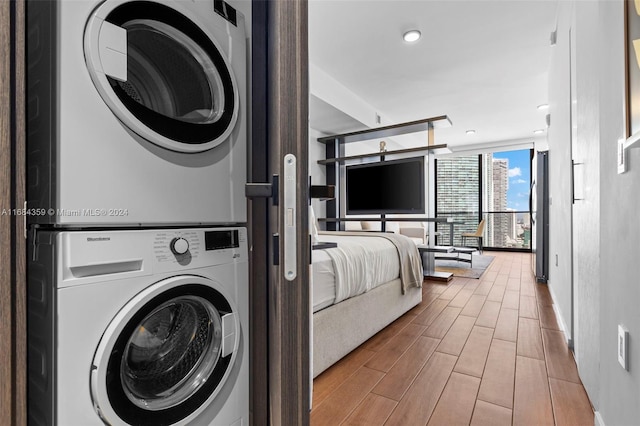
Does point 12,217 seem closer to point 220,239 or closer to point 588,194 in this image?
point 220,239

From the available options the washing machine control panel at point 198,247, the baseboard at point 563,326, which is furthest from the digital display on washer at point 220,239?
the baseboard at point 563,326

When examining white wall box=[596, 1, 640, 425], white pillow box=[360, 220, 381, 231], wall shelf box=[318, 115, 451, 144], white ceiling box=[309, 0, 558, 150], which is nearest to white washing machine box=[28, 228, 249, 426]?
white wall box=[596, 1, 640, 425]

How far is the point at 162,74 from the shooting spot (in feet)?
3.32

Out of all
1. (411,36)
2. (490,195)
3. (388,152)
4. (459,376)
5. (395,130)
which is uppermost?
(411,36)

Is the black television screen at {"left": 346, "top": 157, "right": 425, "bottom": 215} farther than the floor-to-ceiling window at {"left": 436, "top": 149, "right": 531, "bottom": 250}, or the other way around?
the floor-to-ceiling window at {"left": 436, "top": 149, "right": 531, "bottom": 250}

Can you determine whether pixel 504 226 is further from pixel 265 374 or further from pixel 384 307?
pixel 265 374

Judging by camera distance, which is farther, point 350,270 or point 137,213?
point 350,270

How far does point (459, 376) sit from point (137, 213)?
5.82ft

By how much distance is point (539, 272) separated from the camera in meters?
4.07

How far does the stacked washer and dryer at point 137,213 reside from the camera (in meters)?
0.74

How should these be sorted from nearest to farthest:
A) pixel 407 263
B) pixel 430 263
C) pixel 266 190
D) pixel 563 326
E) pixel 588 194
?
1. pixel 266 190
2. pixel 588 194
3. pixel 563 326
4. pixel 407 263
5. pixel 430 263

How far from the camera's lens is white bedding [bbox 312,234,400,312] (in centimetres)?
173

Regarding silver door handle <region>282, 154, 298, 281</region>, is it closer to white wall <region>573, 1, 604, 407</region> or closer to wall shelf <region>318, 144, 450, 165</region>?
white wall <region>573, 1, 604, 407</region>

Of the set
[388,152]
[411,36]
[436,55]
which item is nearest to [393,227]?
[388,152]
